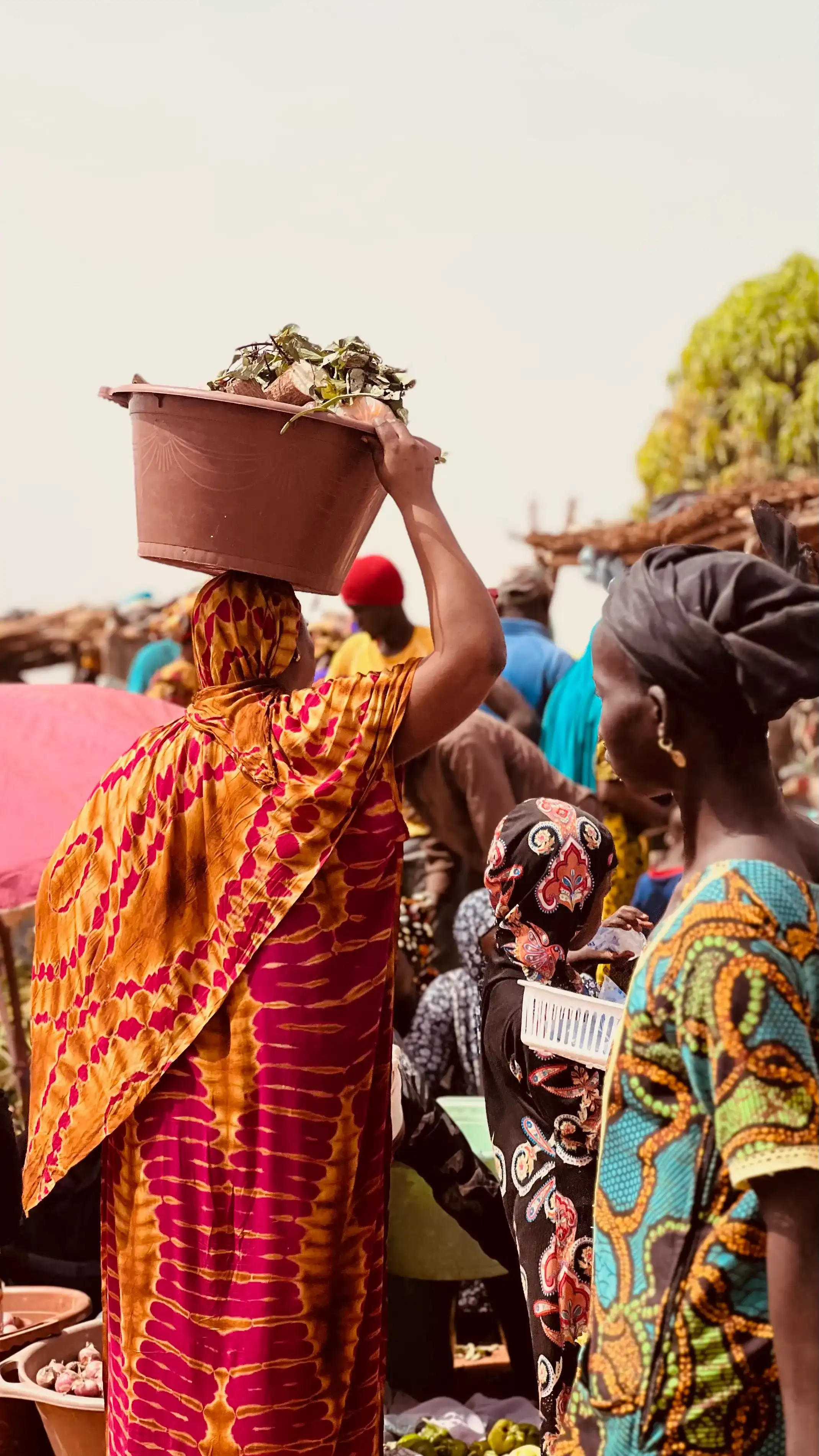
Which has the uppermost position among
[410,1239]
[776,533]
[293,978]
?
[776,533]

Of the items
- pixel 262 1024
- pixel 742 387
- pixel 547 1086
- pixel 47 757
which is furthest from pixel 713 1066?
pixel 742 387

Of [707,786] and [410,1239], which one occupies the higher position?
[707,786]

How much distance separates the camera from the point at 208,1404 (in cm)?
286

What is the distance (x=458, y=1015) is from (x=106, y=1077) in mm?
2324

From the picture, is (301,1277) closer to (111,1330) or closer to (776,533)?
(111,1330)

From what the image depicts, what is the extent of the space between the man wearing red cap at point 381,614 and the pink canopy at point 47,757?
66.1 inches

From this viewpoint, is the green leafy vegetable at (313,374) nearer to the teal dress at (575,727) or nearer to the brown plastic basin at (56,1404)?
the brown plastic basin at (56,1404)

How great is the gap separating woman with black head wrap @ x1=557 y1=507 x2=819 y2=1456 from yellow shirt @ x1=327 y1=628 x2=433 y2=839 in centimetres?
478

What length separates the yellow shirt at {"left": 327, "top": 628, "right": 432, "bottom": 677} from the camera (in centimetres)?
702

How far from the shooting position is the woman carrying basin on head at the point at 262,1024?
2787mm

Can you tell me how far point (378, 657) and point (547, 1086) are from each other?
4.02 m

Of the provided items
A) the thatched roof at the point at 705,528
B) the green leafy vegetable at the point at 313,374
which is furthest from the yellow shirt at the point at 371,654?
the green leafy vegetable at the point at 313,374

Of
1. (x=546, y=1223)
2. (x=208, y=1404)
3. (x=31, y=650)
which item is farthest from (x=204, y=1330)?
(x=31, y=650)

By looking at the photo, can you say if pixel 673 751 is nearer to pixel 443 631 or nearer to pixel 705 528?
pixel 443 631
